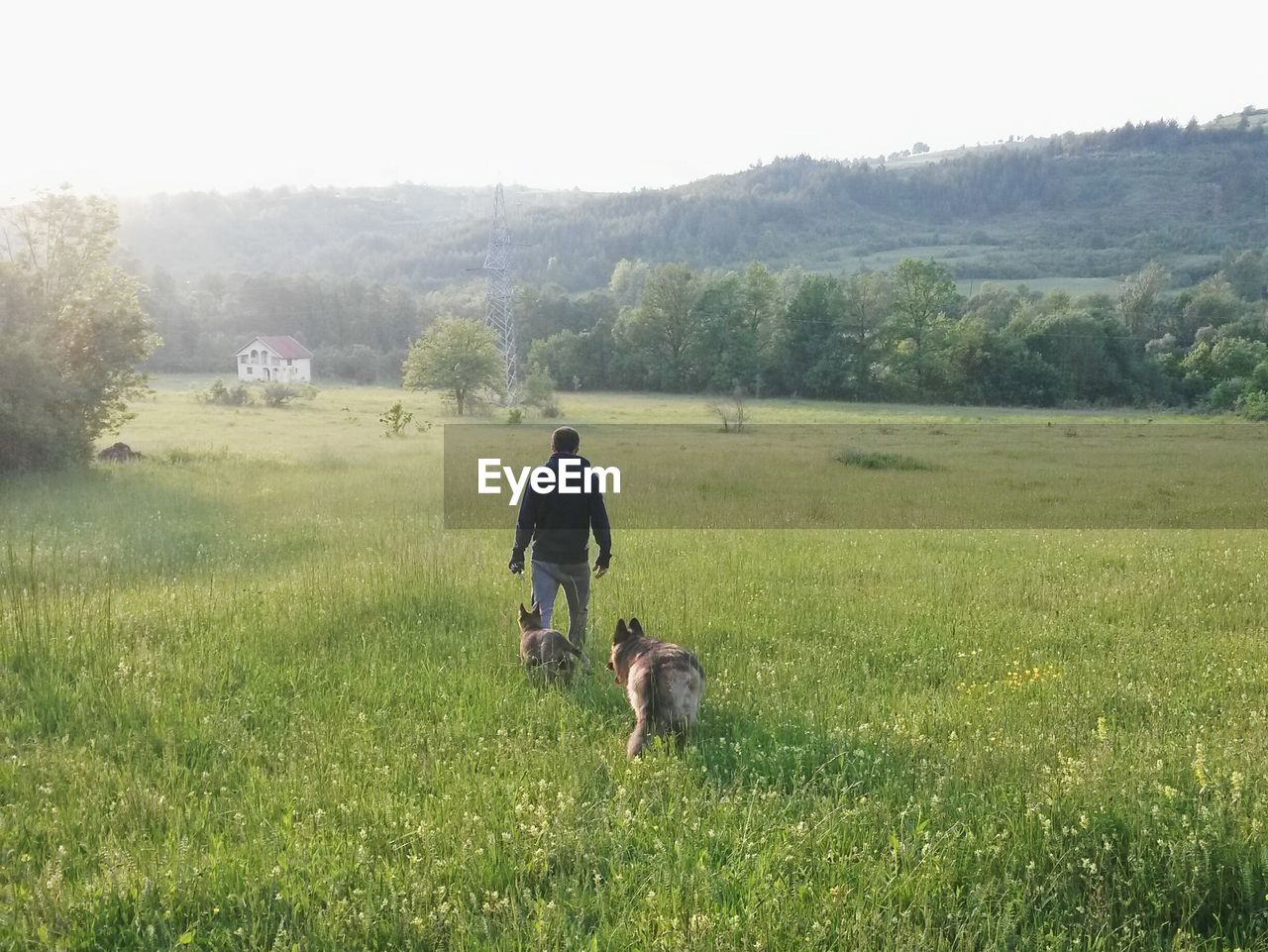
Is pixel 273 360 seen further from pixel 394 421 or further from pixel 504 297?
pixel 394 421

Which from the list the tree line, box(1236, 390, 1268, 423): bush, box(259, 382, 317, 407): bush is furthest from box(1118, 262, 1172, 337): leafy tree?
box(259, 382, 317, 407): bush

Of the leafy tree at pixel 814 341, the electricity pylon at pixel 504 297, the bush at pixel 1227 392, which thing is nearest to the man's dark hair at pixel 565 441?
the electricity pylon at pixel 504 297

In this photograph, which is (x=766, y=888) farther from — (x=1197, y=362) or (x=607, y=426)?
(x=1197, y=362)

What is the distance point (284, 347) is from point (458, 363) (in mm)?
35922

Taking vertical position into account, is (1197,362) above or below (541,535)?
above

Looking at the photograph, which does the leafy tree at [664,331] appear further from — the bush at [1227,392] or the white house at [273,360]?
the bush at [1227,392]

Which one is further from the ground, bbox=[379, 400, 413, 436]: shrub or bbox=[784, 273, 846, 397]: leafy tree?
bbox=[784, 273, 846, 397]: leafy tree

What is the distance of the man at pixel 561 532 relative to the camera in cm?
863

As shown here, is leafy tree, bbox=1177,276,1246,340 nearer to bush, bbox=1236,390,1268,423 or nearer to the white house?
bush, bbox=1236,390,1268,423

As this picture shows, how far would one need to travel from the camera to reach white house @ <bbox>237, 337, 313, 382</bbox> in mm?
92250

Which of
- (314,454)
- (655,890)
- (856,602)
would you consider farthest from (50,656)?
(314,454)

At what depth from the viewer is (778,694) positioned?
7762 millimetres

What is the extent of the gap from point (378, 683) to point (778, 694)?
3606 mm

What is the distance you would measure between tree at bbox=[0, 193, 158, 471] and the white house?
65.1m
